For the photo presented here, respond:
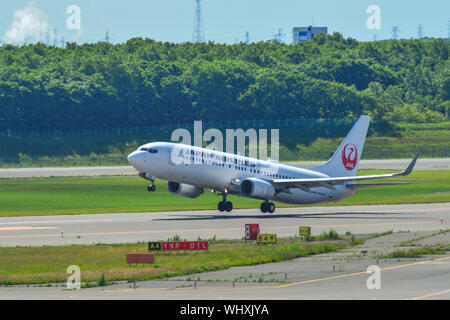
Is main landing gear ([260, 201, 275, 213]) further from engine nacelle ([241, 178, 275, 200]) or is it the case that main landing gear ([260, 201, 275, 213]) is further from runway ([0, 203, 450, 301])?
engine nacelle ([241, 178, 275, 200])

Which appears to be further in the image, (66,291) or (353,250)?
(353,250)

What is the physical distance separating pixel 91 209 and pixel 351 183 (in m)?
25.1

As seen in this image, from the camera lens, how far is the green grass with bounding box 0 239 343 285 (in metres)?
40.2

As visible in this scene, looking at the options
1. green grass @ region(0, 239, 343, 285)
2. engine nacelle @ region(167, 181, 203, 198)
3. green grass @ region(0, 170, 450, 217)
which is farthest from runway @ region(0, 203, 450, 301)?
green grass @ region(0, 170, 450, 217)

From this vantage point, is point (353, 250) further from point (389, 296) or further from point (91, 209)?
point (91, 209)

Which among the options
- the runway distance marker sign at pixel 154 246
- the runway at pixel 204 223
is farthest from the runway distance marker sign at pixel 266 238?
the runway distance marker sign at pixel 154 246

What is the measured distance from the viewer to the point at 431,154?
18400 cm

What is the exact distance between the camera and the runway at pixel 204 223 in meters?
57.5

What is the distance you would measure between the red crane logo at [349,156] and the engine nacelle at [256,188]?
938cm

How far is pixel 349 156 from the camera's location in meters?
80.1

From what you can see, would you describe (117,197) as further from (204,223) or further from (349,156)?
(204,223)

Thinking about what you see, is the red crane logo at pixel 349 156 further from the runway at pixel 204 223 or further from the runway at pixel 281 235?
the runway at pixel 281 235
